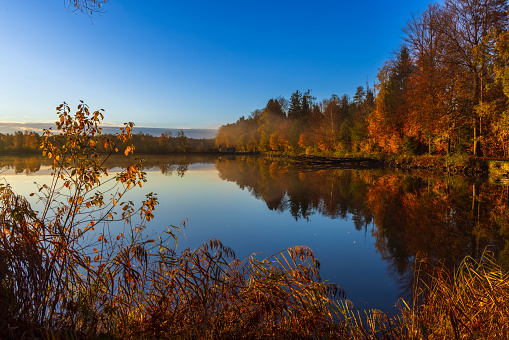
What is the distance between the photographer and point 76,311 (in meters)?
3.23

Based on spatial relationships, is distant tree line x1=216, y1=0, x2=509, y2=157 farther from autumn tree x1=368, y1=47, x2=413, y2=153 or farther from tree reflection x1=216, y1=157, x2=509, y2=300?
tree reflection x1=216, y1=157, x2=509, y2=300

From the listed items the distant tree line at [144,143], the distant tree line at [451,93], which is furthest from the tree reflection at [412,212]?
the distant tree line at [144,143]

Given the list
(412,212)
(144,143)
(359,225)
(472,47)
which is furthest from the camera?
(144,143)

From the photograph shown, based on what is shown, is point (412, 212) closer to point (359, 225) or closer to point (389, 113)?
point (359, 225)

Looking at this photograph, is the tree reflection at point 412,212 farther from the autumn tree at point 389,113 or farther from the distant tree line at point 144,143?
the distant tree line at point 144,143

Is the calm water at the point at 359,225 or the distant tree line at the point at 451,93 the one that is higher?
the distant tree line at the point at 451,93

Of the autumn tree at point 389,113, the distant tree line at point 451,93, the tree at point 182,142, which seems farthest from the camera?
the tree at point 182,142

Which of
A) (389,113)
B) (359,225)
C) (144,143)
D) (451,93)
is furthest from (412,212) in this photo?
(144,143)

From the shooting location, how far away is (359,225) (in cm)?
936

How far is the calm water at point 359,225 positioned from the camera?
598 cm

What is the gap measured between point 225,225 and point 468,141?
2770cm

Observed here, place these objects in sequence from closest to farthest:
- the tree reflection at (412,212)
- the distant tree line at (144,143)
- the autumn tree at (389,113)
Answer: the tree reflection at (412,212), the autumn tree at (389,113), the distant tree line at (144,143)

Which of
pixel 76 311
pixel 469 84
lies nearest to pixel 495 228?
pixel 76 311

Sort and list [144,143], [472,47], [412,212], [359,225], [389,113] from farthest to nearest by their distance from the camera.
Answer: [144,143] < [389,113] < [472,47] < [412,212] < [359,225]
